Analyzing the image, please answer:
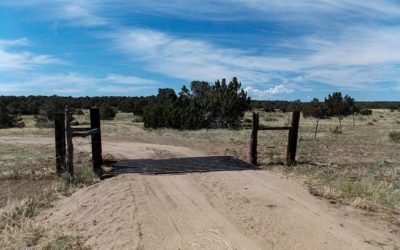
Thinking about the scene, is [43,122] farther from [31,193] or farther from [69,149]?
[31,193]

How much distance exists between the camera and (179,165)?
1427cm

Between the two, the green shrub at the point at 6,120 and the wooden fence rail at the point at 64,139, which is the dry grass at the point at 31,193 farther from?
the green shrub at the point at 6,120

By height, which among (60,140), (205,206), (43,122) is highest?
(60,140)

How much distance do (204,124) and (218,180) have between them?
2535 cm

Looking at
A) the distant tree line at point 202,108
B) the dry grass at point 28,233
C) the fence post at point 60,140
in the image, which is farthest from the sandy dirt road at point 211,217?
the distant tree line at point 202,108

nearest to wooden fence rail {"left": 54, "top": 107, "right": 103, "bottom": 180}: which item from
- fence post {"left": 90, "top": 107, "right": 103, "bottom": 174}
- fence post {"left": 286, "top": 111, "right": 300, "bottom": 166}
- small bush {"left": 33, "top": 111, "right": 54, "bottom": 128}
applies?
fence post {"left": 90, "top": 107, "right": 103, "bottom": 174}

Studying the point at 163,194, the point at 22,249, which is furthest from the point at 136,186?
the point at 22,249

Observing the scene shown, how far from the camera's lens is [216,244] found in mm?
7008

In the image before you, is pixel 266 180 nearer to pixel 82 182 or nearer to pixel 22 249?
pixel 82 182

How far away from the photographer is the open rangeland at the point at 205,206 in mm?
7281

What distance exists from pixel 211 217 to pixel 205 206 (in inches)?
29.9

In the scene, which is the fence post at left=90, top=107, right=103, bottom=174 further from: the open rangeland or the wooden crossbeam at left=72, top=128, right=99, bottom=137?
the open rangeland

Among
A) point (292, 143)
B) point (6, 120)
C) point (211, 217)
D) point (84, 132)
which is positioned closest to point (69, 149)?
point (84, 132)

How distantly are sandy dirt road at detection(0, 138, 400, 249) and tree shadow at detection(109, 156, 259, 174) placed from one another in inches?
59.2
